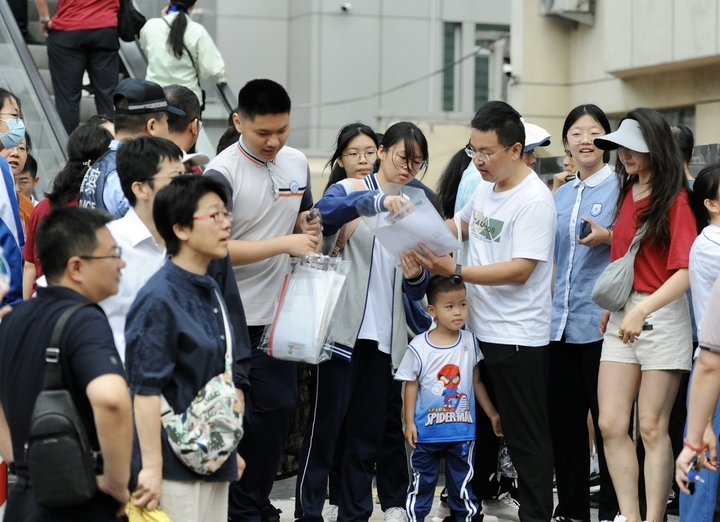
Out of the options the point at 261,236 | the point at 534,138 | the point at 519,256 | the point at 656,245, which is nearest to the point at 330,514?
the point at 261,236

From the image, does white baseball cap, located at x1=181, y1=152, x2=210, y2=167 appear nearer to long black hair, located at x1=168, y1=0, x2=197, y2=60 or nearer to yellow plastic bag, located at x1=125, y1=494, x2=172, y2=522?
yellow plastic bag, located at x1=125, y1=494, x2=172, y2=522

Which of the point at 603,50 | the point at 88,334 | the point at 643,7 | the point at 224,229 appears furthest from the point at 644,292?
the point at 603,50

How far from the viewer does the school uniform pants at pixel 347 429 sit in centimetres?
534

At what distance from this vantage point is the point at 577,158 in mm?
5910

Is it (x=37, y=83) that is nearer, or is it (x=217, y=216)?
(x=217, y=216)

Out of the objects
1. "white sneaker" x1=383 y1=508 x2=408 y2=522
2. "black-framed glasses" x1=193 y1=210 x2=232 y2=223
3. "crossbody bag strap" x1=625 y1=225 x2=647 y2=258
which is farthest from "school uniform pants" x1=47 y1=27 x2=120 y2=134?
"black-framed glasses" x1=193 y1=210 x2=232 y2=223

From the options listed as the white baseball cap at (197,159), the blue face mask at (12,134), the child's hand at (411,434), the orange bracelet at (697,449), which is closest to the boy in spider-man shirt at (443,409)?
the child's hand at (411,434)

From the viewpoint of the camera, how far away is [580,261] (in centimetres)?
575

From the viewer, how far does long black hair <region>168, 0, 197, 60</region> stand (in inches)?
363

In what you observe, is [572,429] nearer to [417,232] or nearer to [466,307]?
[466,307]

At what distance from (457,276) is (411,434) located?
2.70 feet

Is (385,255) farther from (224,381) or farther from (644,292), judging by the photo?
(224,381)

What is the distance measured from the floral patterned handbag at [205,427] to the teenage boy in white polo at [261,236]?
127cm

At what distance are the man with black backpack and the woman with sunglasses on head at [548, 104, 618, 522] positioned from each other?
2980mm
